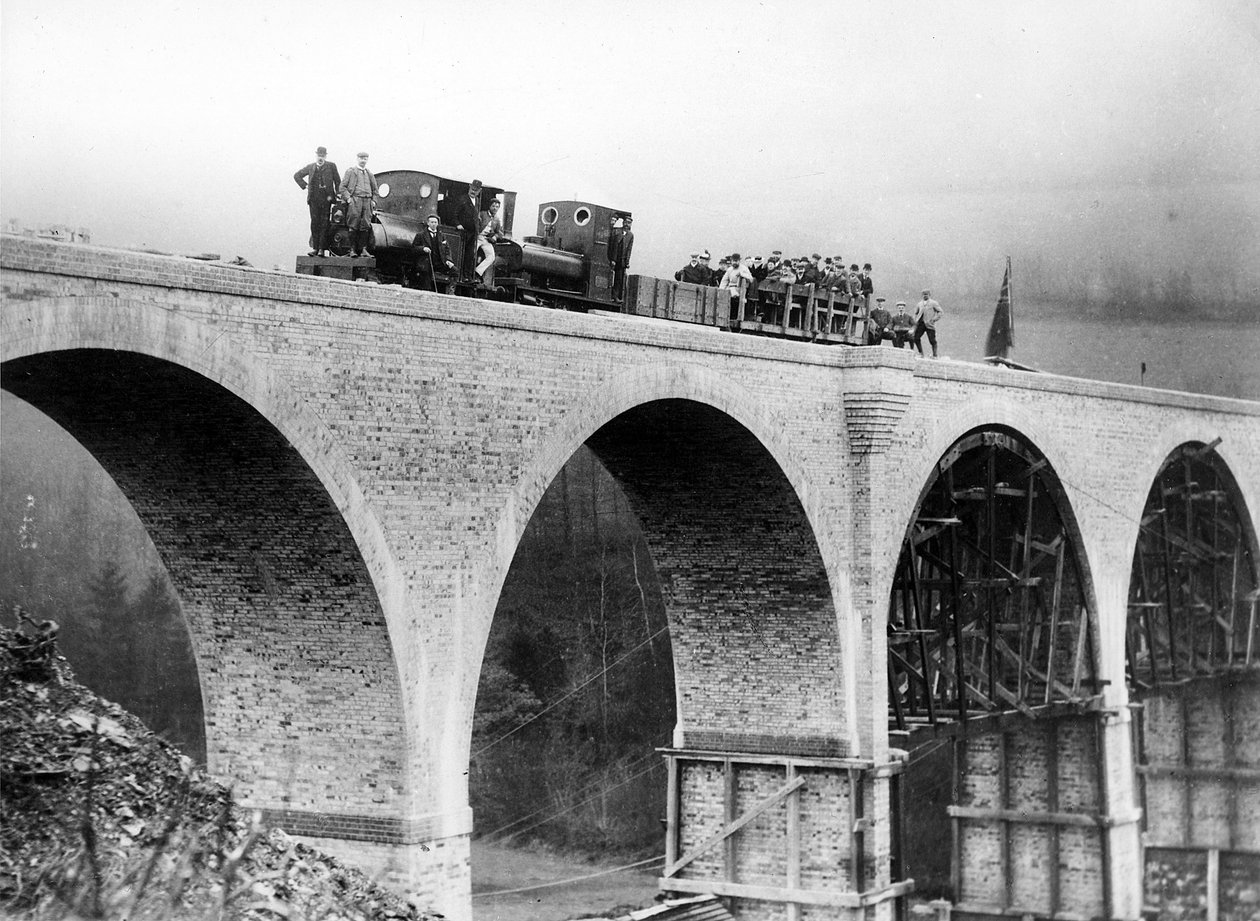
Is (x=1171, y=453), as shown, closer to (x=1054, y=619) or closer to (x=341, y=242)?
(x=1054, y=619)

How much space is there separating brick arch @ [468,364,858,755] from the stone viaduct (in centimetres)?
5

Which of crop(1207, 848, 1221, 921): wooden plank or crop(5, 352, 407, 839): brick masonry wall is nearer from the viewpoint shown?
crop(5, 352, 407, 839): brick masonry wall

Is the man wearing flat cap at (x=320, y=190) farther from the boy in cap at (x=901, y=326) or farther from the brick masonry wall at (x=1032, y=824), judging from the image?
the brick masonry wall at (x=1032, y=824)

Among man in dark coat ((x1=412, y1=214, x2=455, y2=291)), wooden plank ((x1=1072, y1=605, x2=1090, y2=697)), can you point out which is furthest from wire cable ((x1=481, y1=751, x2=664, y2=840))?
man in dark coat ((x1=412, y1=214, x2=455, y2=291))

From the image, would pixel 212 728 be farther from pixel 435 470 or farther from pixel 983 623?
pixel 983 623

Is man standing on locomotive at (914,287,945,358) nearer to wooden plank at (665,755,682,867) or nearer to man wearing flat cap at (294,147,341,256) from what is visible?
wooden plank at (665,755,682,867)

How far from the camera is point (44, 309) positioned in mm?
13672

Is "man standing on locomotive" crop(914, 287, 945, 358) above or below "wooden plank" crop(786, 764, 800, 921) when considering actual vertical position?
above

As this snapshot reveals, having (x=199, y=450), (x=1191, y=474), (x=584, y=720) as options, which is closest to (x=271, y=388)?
(x=199, y=450)

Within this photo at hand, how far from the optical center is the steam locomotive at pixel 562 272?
19.5 meters

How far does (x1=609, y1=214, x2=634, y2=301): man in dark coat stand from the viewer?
23609mm

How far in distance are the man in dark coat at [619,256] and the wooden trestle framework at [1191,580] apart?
41.9 ft

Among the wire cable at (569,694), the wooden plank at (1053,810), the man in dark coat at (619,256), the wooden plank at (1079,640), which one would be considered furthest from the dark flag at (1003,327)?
the man in dark coat at (619,256)

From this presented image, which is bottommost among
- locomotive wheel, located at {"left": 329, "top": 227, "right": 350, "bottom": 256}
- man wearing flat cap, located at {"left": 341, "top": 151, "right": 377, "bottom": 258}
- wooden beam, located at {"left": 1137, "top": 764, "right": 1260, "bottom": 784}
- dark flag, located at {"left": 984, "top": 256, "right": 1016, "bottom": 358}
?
wooden beam, located at {"left": 1137, "top": 764, "right": 1260, "bottom": 784}
